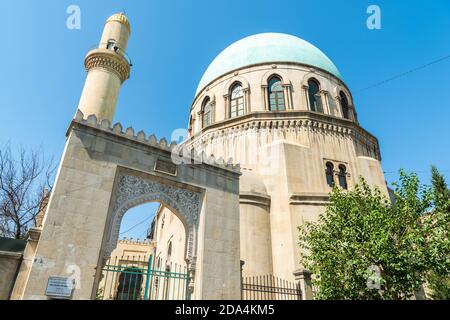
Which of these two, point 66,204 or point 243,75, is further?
point 243,75

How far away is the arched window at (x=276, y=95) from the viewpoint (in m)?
19.3

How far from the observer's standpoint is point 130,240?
27.9 meters

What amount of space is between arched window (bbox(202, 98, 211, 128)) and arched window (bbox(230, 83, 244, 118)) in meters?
1.92

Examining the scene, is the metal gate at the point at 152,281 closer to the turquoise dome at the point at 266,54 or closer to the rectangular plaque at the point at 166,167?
the rectangular plaque at the point at 166,167

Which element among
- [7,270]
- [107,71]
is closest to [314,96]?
[107,71]

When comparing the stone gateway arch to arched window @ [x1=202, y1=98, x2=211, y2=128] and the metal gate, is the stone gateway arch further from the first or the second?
arched window @ [x1=202, y1=98, x2=211, y2=128]

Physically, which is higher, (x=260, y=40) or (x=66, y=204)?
(x=260, y=40)

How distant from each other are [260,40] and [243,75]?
4089 millimetres

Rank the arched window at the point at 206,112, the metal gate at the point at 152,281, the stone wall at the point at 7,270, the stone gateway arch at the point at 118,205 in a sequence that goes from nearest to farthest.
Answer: the stone wall at the point at 7,270
the stone gateway arch at the point at 118,205
the metal gate at the point at 152,281
the arched window at the point at 206,112

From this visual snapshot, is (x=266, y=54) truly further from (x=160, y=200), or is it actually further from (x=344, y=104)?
(x=160, y=200)

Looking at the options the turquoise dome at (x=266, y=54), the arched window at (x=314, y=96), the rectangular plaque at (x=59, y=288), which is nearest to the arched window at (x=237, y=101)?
the turquoise dome at (x=266, y=54)

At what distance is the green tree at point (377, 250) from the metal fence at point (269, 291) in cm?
108
